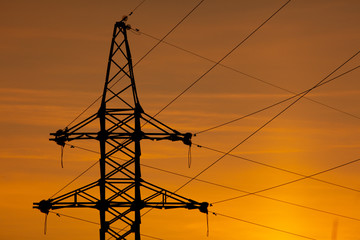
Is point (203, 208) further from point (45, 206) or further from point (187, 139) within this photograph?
point (45, 206)

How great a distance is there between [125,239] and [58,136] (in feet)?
21.4

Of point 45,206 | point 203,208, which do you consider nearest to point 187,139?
point 203,208

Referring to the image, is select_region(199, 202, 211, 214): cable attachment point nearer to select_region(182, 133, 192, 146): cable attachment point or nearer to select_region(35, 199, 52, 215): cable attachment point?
select_region(182, 133, 192, 146): cable attachment point

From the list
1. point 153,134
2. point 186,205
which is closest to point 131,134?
point 153,134

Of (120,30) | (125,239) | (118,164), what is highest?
Result: (120,30)

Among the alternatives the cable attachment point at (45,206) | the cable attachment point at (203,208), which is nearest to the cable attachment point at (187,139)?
the cable attachment point at (203,208)

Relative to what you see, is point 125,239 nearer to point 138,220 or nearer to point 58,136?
point 138,220

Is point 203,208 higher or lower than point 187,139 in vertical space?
lower

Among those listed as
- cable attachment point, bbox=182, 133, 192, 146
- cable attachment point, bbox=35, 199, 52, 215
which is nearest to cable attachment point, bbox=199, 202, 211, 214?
cable attachment point, bbox=182, 133, 192, 146

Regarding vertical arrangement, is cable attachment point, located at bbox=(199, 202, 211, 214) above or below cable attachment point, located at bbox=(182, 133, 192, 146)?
below

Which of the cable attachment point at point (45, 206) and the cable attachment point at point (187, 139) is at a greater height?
the cable attachment point at point (187, 139)

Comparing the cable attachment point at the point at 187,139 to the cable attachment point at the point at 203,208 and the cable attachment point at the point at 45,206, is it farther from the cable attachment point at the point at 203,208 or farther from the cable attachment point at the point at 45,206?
the cable attachment point at the point at 45,206

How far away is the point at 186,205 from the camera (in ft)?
179

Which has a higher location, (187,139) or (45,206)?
(187,139)
